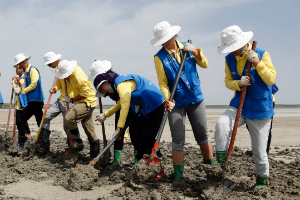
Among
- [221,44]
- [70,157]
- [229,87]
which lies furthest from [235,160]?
[70,157]

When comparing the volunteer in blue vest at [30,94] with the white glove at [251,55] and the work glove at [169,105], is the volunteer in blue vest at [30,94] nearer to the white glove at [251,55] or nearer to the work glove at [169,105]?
the work glove at [169,105]

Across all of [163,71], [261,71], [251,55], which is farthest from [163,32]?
[261,71]

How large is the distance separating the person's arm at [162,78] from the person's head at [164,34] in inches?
8.5

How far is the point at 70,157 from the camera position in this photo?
18.2 feet

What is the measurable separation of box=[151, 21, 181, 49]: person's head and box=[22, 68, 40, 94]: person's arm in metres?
3.76

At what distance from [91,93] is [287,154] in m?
4.24

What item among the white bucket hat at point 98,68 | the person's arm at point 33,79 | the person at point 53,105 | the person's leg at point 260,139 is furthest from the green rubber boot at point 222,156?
the person's arm at point 33,79

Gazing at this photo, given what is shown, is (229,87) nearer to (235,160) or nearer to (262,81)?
(262,81)

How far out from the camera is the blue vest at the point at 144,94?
167 inches

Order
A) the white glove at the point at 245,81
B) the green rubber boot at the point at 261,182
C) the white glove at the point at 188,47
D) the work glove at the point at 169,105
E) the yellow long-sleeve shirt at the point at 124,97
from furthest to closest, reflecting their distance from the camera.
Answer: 1. the yellow long-sleeve shirt at the point at 124,97
2. the white glove at the point at 188,47
3. the work glove at the point at 169,105
4. the green rubber boot at the point at 261,182
5. the white glove at the point at 245,81

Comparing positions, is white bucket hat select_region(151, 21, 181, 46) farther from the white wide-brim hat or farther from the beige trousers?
the beige trousers

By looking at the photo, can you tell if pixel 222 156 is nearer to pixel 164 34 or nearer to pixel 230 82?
pixel 230 82

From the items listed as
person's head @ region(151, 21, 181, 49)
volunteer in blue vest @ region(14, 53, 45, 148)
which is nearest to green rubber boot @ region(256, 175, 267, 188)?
person's head @ region(151, 21, 181, 49)

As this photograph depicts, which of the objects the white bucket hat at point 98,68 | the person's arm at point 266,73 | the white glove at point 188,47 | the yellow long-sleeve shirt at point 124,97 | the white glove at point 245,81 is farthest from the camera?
the white bucket hat at point 98,68
